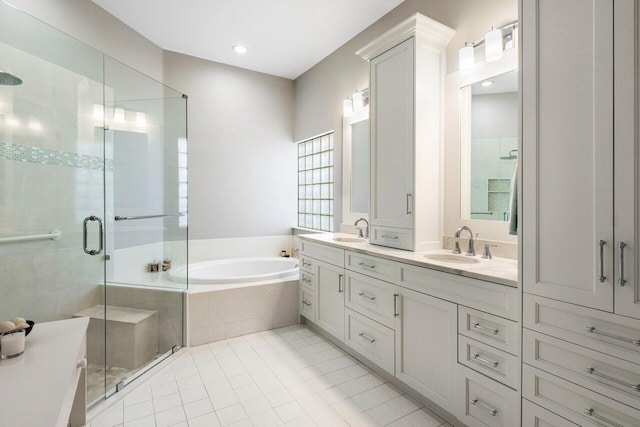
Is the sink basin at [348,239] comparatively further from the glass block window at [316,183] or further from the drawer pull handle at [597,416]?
the drawer pull handle at [597,416]

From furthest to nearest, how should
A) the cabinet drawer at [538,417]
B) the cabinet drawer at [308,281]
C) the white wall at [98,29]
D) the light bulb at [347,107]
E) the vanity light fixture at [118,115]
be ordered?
the light bulb at [347,107], the cabinet drawer at [308,281], the vanity light fixture at [118,115], the white wall at [98,29], the cabinet drawer at [538,417]

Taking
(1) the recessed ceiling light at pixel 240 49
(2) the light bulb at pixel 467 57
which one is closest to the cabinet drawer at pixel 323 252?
(2) the light bulb at pixel 467 57

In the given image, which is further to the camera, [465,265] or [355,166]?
[355,166]

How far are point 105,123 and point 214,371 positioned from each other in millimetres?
1993

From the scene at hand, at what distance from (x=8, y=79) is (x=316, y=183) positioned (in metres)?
2.81

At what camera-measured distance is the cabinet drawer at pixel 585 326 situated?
1.04 meters

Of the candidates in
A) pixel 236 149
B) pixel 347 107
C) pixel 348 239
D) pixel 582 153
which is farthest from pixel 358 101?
pixel 582 153

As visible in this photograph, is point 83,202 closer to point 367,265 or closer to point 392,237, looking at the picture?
point 367,265

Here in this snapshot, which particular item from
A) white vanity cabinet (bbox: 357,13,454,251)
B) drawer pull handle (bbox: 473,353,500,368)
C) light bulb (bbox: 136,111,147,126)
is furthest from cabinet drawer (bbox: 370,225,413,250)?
light bulb (bbox: 136,111,147,126)

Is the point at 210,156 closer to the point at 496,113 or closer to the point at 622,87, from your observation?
the point at 496,113

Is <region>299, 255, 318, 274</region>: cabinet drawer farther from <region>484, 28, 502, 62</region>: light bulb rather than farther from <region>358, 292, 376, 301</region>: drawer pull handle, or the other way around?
<region>484, 28, 502, 62</region>: light bulb

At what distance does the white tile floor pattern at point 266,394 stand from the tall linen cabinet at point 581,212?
2.67 ft

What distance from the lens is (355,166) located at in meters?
3.28

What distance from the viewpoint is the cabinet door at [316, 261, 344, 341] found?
250 centimetres
